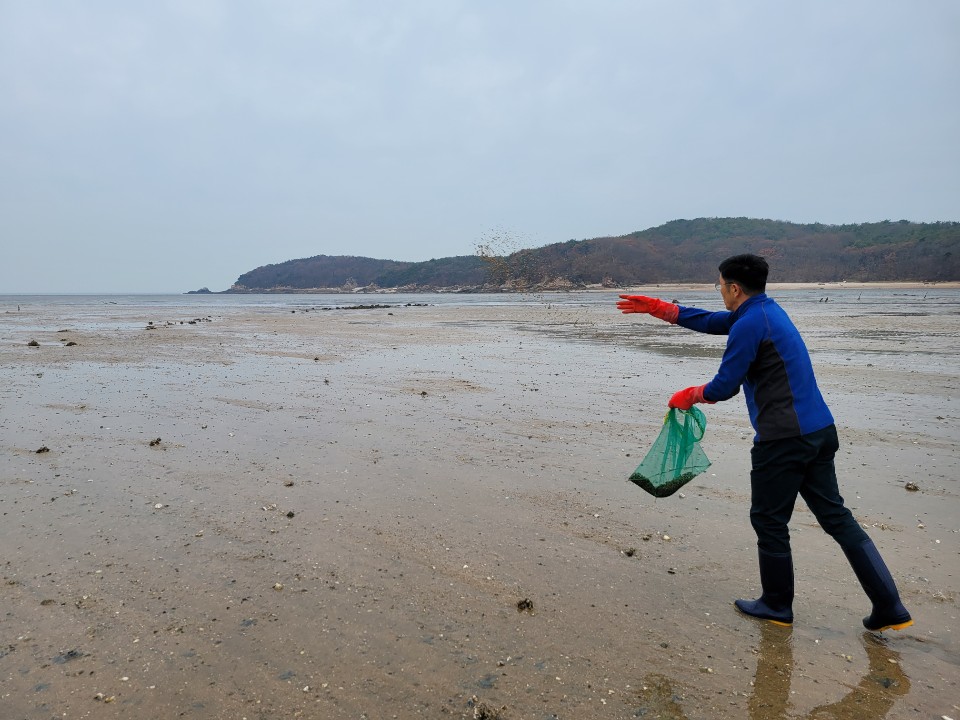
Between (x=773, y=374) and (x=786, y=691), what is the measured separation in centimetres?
161

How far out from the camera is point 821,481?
3.22 meters

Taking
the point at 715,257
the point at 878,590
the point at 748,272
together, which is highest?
the point at 715,257

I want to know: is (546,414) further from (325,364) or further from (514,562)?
(325,364)

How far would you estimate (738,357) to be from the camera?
3205 mm

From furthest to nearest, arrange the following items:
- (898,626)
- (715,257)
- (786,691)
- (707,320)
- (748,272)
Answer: (715,257) → (707,320) → (748,272) → (898,626) → (786,691)

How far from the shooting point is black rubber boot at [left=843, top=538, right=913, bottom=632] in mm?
3107

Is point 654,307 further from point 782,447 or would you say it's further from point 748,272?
point 782,447

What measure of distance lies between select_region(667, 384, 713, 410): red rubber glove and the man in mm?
26

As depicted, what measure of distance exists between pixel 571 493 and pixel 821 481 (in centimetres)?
242

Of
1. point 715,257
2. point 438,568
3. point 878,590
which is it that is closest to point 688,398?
point 878,590

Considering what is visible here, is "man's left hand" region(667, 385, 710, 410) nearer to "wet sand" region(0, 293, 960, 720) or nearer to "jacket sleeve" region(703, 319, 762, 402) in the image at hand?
"jacket sleeve" region(703, 319, 762, 402)

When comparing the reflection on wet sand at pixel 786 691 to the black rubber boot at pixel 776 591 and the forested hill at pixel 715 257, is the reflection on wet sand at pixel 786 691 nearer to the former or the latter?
the black rubber boot at pixel 776 591

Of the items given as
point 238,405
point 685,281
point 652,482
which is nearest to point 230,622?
point 652,482

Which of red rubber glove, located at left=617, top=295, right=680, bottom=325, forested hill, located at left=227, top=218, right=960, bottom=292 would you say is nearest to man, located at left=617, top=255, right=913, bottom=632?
red rubber glove, located at left=617, top=295, right=680, bottom=325
